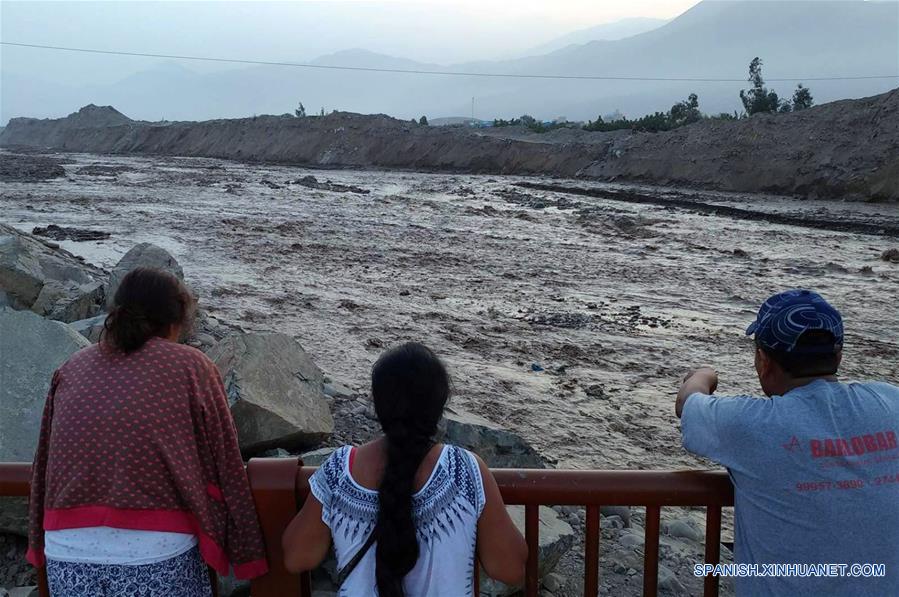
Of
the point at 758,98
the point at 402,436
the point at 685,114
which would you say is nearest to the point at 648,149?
the point at 685,114

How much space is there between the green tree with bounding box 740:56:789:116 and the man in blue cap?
113 ft

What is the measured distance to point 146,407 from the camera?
6.40 feet

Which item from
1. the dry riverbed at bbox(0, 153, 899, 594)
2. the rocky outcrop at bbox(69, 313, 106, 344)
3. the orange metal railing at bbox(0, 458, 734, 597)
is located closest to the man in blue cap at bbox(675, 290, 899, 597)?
the orange metal railing at bbox(0, 458, 734, 597)

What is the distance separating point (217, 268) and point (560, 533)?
9.58m

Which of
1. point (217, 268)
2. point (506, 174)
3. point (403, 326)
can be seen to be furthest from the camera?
point (506, 174)

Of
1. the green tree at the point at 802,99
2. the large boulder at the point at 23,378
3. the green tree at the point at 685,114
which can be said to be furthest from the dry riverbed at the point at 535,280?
the green tree at the point at 802,99

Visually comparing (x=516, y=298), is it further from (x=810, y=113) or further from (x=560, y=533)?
(x=810, y=113)

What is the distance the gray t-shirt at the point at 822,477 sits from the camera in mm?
1814

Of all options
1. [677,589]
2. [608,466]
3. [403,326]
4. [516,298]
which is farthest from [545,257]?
[677,589]

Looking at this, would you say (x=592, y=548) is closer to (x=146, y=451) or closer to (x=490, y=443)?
(x=146, y=451)

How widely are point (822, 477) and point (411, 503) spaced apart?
3.15 feet

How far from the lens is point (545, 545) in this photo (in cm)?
334

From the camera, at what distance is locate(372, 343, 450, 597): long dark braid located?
1.75 metres

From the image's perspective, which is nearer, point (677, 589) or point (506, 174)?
point (677, 589)
